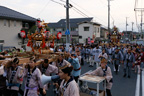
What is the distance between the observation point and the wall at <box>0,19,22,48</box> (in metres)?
18.1

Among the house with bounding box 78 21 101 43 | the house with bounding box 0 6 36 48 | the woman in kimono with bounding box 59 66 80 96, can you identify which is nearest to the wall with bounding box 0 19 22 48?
the house with bounding box 0 6 36 48

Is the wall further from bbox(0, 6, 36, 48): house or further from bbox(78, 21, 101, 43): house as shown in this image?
bbox(78, 21, 101, 43): house

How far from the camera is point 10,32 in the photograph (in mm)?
19281

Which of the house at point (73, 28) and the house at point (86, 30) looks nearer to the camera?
the house at point (86, 30)

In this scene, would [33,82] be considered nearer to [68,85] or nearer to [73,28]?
[68,85]

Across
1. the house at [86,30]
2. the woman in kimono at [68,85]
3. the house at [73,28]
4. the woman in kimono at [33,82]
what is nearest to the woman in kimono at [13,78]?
the woman in kimono at [33,82]

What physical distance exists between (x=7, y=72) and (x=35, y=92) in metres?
1.32

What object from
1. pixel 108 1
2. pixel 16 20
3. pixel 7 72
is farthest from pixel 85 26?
pixel 7 72

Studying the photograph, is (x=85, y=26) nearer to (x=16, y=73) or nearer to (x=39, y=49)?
(x=39, y=49)

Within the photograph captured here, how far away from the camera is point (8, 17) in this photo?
18.1 metres

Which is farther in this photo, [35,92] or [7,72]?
[7,72]

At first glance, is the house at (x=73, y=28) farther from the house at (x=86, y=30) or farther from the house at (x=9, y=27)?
the house at (x=9, y=27)

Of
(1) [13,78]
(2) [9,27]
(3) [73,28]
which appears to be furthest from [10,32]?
(3) [73,28]

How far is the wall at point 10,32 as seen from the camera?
18133 mm
